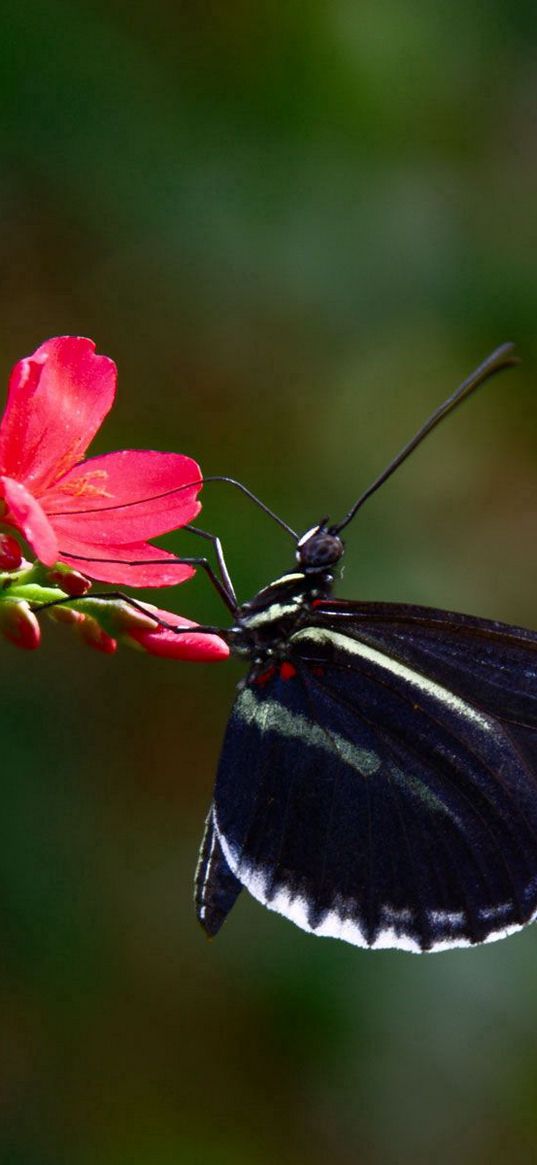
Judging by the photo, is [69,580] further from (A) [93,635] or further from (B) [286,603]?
(B) [286,603]

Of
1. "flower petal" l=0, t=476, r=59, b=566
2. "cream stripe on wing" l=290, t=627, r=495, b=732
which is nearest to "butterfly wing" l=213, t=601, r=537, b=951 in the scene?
"cream stripe on wing" l=290, t=627, r=495, b=732

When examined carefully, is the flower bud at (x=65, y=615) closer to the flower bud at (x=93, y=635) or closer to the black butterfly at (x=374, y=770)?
the flower bud at (x=93, y=635)

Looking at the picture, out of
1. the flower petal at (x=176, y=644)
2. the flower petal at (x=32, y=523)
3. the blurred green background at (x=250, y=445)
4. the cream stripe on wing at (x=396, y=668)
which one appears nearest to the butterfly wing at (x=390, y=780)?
the cream stripe on wing at (x=396, y=668)

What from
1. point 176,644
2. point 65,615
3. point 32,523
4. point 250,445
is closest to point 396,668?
point 176,644

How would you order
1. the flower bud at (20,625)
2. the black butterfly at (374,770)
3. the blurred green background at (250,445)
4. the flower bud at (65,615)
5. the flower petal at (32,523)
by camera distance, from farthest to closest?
the blurred green background at (250,445)
the black butterfly at (374,770)
the flower bud at (65,615)
the flower bud at (20,625)
the flower petal at (32,523)

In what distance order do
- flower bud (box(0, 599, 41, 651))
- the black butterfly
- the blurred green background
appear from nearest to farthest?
flower bud (box(0, 599, 41, 651))
the black butterfly
the blurred green background

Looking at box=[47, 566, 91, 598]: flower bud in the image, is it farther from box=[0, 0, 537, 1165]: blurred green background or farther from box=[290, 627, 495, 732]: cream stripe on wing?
box=[0, 0, 537, 1165]: blurred green background
